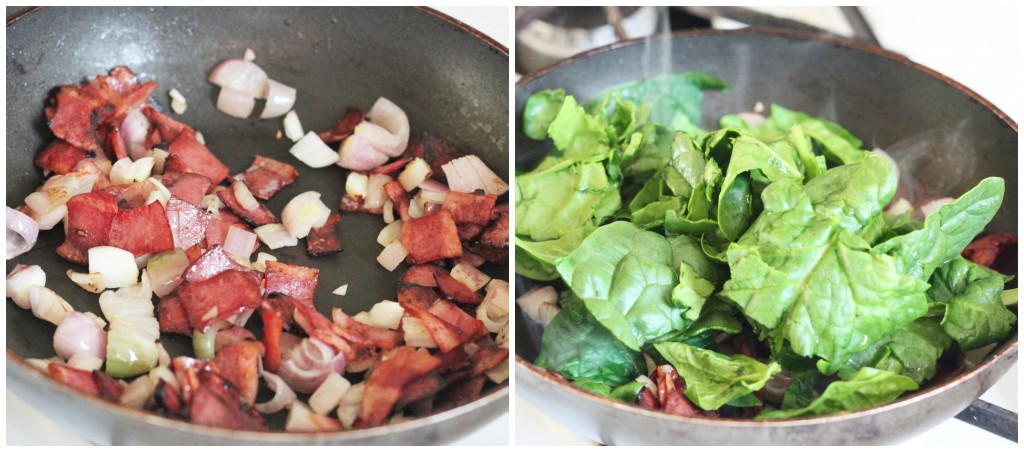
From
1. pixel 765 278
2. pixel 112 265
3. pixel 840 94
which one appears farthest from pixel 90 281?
pixel 840 94

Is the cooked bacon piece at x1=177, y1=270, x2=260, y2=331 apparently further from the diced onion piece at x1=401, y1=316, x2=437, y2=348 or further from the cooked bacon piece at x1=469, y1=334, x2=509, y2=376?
the cooked bacon piece at x1=469, y1=334, x2=509, y2=376

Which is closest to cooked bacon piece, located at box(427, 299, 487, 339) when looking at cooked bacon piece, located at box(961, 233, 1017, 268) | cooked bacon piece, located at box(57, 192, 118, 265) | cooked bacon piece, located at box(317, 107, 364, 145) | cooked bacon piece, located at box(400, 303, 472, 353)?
cooked bacon piece, located at box(400, 303, 472, 353)

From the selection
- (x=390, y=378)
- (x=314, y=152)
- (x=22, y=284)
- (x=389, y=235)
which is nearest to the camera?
(x=390, y=378)

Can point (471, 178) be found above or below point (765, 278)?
below

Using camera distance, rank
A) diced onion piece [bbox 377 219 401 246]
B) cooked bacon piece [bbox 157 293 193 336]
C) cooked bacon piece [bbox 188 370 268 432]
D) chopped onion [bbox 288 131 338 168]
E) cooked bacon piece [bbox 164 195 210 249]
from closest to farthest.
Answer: cooked bacon piece [bbox 188 370 268 432], cooked bacon piece [bbox 157 293 193 336], cooked bacon piece [bbox 164 195 210 249], diced onion piece [bbox 377 219 401 246], chopped onion [bbox 288 131 338 168]

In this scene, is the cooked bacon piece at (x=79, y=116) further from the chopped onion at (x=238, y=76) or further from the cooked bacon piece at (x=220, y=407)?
the cooked bacon piece at (x=220, y=407)

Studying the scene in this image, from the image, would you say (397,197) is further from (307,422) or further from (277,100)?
(307,422)
